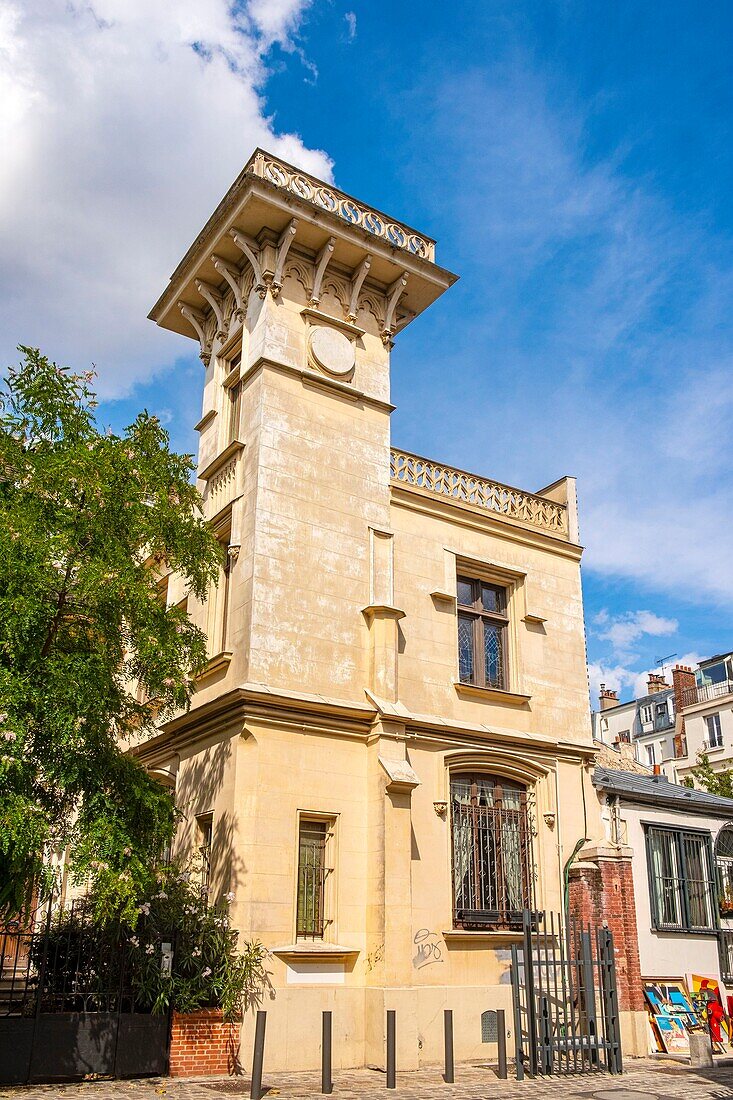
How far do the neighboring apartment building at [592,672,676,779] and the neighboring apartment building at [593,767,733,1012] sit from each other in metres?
29.1

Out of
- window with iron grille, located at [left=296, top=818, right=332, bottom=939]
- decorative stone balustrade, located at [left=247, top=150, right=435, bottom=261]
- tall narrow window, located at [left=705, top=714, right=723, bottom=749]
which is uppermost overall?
decorative stone balustrade, located at [left=247, top=150, right=435, bottom=261]

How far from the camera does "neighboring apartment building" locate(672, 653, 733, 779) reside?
43.2 meters

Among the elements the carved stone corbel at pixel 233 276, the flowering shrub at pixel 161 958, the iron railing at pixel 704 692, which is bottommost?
the flowering shrub at pixel 161 958

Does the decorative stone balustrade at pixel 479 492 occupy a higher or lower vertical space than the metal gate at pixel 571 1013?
higher

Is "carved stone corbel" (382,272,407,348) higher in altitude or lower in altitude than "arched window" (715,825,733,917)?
higher

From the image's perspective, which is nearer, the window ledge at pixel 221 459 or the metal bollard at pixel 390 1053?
the metal bollard at pixel 390 1053

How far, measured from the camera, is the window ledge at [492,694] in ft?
55.5

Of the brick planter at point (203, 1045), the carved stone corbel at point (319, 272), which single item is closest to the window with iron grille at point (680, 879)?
the brick planter at point (203, 1045)

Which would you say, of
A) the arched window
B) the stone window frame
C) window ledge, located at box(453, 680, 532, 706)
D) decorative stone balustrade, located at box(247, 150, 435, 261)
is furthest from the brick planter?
decorative stone balustrade, located at box(247, 150, 435, 261)

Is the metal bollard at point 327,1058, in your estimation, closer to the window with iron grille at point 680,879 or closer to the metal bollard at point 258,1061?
the metal bollard at point 258,1061

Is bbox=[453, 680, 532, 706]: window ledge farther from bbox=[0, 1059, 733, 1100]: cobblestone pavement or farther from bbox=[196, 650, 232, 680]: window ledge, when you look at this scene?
bbox=[0, 1059, 733, 1100]: cobblestone pavement

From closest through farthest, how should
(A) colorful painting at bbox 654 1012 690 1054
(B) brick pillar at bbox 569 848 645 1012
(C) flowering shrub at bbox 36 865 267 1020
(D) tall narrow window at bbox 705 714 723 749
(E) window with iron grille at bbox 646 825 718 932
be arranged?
1. (C) flowering shrub at bbox 36 865 267 1020
2. (B) brick pillar at bbox 569 848 645 1012
3. (A) colorful painting at bbox 654 1012 690 1054
4. (E) window with iron grille at bbox 646 825 718 932
5. (D) tall narrow window at bbox 705 714 723 749

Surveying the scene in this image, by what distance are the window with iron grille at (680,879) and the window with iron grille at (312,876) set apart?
6806 mm

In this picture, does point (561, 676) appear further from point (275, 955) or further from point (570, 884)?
point (275, 955)
